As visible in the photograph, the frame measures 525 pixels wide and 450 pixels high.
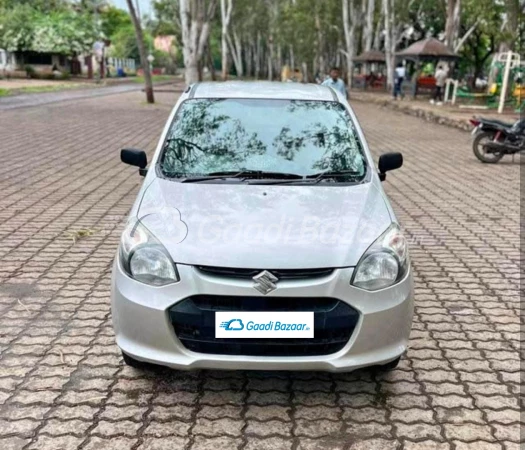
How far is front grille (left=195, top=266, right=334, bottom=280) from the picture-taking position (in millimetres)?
2889

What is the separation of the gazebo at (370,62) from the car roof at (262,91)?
3412 cm

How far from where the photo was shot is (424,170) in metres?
10.7

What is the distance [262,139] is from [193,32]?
18.8m

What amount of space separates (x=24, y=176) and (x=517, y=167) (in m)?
8.85

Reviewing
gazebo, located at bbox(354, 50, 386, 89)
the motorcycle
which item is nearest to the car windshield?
the motorcycle

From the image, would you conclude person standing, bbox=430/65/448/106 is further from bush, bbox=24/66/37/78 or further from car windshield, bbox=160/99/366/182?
bush, bbox=24/66/37/78

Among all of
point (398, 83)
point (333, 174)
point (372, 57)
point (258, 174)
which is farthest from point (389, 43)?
point (258, 174)

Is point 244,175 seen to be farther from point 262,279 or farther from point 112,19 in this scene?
point 112,19

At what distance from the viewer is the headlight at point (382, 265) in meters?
3.01

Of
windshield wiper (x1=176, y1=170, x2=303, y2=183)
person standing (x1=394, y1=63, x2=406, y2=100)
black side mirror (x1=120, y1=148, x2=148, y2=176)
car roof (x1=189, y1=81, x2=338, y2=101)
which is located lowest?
person standing (x1=394, y1=63, x2=406, y2=100)

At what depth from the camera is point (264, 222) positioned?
10.4 ft

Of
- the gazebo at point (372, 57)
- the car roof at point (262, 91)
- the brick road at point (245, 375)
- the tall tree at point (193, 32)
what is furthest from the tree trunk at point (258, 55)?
the car roof at point (262, 91)

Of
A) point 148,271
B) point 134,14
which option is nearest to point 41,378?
point 148,271

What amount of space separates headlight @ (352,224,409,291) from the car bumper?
1.9 inches
